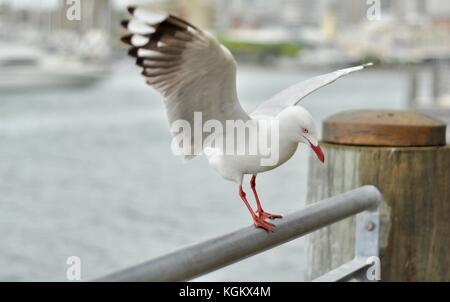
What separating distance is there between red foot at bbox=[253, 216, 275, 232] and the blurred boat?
49.5 meters

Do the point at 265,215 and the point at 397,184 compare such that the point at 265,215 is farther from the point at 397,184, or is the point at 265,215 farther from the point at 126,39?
the point at 397,184

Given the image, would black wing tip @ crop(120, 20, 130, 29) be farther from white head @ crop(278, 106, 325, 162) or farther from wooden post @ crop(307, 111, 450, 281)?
wooden post @ crop(307, 111, 450, 281)

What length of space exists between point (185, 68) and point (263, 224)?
1.41ft

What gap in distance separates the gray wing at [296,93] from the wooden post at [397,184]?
0.68 m

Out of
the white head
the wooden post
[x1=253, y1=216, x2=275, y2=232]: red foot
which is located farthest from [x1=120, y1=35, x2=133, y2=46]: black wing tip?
the wooden post

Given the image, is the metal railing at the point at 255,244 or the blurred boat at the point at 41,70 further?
the blurred boat at the point at 41,70

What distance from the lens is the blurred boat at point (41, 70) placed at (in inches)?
2002

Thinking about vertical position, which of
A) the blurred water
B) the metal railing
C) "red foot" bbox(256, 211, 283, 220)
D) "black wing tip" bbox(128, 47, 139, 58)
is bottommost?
the blurred water

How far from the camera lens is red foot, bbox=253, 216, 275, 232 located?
200 cm

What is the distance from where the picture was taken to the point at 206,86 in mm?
1902

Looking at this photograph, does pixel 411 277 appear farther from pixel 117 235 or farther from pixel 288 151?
pixel 117 235
